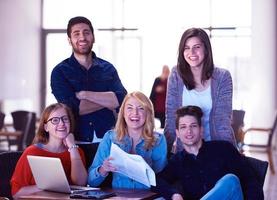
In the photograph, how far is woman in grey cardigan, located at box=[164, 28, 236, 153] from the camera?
3.32m

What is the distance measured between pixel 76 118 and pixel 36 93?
32.4 feet

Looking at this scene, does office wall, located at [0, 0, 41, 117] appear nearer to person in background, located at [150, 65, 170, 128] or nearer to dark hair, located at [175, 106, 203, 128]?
person in background, located at [150, 65, 170, 128]

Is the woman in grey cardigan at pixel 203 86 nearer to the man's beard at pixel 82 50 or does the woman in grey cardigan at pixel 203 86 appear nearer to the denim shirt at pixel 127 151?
the denim shirt at pixel 127 151

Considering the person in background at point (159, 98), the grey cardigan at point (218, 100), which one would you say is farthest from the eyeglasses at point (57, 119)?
the person in background at point (159, 98)

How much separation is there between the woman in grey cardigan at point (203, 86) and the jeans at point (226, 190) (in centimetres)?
35

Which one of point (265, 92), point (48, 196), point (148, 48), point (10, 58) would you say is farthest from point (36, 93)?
point (48, 196)

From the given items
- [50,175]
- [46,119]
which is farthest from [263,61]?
[50,175]

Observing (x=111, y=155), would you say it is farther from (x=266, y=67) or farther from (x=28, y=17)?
(x=28, y=17)

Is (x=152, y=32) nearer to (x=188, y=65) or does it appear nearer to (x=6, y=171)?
(x=188, y=65)

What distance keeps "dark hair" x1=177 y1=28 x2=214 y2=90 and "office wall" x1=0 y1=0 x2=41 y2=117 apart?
935 cm

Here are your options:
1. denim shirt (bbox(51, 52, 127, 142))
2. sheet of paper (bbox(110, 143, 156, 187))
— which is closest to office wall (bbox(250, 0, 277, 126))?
denim shirt (bbox(51, 52, 127, 142))

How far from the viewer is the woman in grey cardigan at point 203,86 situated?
332 cm

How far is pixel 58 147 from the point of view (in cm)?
339

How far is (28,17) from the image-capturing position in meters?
13.1
